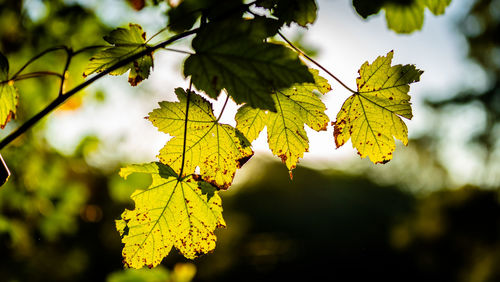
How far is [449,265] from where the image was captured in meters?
9.88

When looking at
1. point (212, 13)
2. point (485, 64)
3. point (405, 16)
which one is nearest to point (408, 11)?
point (405, 16)

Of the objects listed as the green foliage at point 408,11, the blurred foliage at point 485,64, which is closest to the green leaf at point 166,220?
the green foliage at point 408,11

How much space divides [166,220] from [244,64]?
0.52 meters

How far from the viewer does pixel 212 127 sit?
0.93m

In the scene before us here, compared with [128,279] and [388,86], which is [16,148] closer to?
[128,279]

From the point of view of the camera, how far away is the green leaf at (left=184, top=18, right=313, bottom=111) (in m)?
0.66

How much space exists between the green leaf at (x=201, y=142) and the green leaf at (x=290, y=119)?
2.5 inches

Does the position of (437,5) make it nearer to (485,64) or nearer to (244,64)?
(244,64)

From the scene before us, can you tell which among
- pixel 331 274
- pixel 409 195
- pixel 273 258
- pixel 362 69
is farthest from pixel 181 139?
pixel 409 195

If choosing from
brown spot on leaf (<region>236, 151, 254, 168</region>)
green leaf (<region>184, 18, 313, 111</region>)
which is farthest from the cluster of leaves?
green leaf (<region>184, 18, 313, 111</region>)

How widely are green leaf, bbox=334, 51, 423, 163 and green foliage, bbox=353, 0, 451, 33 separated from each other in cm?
15

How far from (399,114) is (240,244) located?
12.4 meters

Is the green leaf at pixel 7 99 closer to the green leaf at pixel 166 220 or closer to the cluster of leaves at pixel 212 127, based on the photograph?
the cluster of leaves at pixel 212 127

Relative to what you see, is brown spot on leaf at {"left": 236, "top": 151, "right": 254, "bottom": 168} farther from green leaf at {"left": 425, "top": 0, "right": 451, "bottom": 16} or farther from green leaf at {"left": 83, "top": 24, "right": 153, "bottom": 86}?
green leaf at {"left": 425, "top": 0, "right": 451, "bottom": 16}
